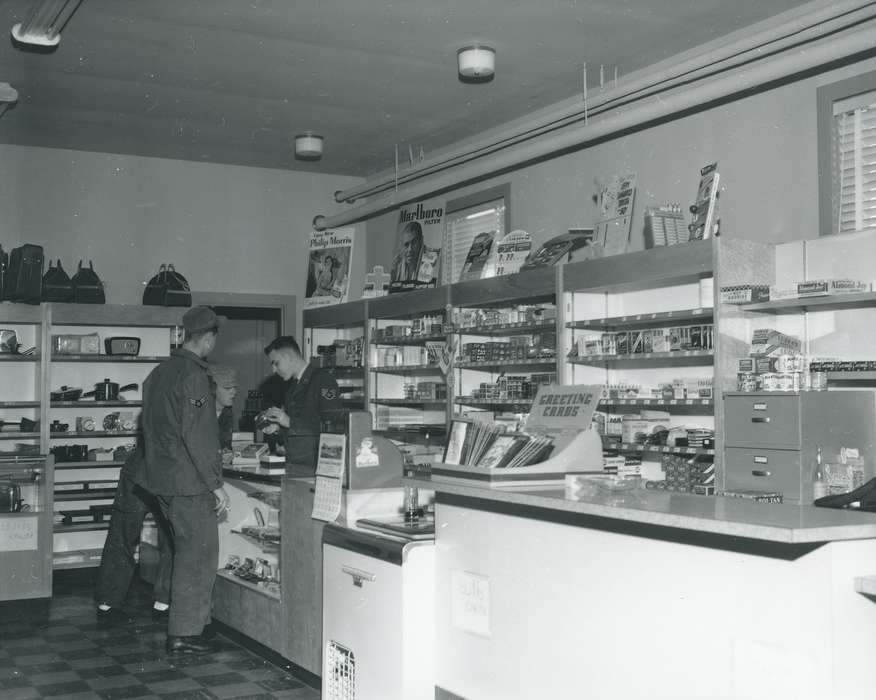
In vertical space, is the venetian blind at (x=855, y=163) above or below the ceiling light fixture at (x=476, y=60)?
below

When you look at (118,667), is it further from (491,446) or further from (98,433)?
(98,433)

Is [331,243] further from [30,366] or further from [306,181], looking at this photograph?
[30,366]

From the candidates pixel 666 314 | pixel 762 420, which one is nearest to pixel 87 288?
pixel 666 314

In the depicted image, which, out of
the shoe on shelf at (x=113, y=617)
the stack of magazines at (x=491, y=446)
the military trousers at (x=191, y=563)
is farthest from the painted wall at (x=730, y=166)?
the shoe on shelf at (x=113, y=617)

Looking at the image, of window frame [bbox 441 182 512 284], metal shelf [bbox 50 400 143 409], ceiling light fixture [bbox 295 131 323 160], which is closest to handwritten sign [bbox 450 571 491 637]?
window frame [bbox 441 182 512 284]

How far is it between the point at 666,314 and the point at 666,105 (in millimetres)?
1271

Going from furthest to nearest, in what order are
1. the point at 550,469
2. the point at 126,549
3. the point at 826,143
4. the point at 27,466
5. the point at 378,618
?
the point at 27,466 < the point at 126,549 < the point at 826,143 < the point at 378,618 < the point at 550,469

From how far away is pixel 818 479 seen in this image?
5.09 m

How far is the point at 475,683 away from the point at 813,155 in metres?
3.62

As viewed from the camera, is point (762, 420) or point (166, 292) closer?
point (762, 420)

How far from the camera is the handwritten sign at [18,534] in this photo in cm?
696

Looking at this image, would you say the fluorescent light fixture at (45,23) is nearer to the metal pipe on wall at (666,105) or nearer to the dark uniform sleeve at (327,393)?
the dark uniform sleeve at (327,393)

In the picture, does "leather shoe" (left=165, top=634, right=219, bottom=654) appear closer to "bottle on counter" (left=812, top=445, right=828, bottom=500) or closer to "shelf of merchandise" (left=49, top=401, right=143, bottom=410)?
"shelf of merchandise" (left=49, top=401, right=143, bottom=410)

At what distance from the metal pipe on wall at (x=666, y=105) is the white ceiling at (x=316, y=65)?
38 cm
